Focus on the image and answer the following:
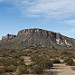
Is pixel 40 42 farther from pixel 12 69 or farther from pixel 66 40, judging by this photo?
pixel 12 69

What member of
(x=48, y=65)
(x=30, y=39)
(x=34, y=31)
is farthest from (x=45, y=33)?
(x=48, y=65)

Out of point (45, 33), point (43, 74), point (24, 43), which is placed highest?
point (45, 33)

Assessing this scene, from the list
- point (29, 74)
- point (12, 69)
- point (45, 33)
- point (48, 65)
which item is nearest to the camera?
point (29, 74)

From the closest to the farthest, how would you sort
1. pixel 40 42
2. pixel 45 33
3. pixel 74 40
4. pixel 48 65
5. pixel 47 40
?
pixel 48 65 → pixel 40 42 → pixel 47 40 → pixel 45 33 → pixel 74 40

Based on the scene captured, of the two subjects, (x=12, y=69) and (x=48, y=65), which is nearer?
(x=12, y=69)

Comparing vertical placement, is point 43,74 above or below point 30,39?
below

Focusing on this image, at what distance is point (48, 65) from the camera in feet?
66.8

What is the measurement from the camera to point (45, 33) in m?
138

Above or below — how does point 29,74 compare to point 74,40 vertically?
below

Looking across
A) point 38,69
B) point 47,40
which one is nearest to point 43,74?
point 38,69

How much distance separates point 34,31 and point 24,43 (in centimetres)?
2378

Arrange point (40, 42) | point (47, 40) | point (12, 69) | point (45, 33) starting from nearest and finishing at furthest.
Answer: point (12, 69) < point (40, 42) < point (47, 40) < point (45, 33)

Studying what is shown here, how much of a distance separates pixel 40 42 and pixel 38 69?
3959 inches

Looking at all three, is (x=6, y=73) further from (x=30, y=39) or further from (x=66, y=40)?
(x=66, y=40)
